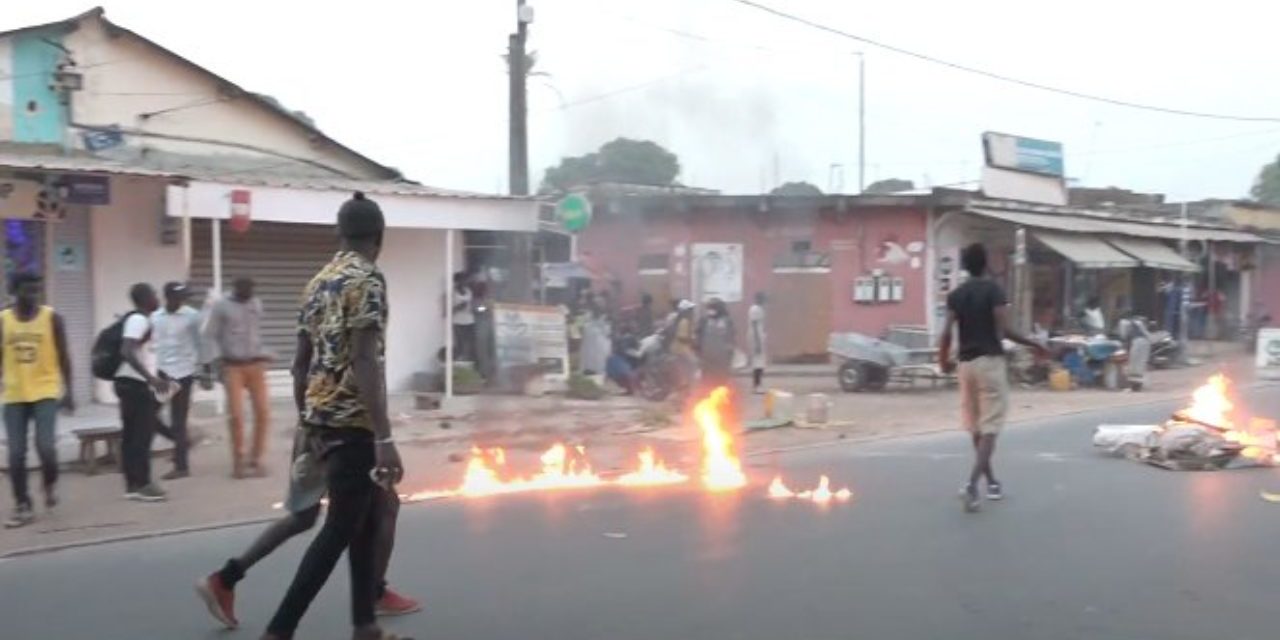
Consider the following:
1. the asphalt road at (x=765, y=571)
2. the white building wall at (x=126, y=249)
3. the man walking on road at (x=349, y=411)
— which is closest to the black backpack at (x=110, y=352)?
the asphalt road at (x=765, y=571)

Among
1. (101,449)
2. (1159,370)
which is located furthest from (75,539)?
(1159,370)

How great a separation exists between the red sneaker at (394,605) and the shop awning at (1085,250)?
20.0 meters

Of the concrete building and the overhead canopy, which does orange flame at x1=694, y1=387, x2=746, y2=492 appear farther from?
the overhead canopy

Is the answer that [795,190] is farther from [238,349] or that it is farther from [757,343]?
[238,349]

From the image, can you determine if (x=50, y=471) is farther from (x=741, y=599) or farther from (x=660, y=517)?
(x=741, y=599)

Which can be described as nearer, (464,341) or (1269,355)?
(464,341)

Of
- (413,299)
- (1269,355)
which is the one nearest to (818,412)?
(413,299)

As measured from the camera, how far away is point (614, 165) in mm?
20281

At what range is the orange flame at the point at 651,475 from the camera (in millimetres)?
9367

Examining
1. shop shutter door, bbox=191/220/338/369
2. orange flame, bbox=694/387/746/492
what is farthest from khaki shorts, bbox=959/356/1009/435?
shop shutter door, bbox=191/220/338/369

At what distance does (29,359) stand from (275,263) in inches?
298

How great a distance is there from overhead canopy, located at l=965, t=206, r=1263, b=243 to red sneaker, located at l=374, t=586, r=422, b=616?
19.1m

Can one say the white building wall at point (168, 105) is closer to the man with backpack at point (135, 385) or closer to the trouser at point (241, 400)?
the trouser at point (241, 400)

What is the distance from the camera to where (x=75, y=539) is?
7184 millimetres
